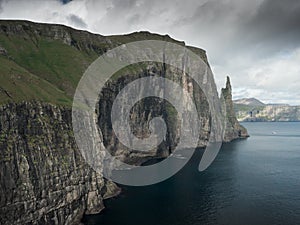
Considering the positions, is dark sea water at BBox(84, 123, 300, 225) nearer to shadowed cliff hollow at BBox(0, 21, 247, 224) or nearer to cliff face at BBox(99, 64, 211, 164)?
shadowed cliff hollow at BBox(0, 21, 247, 224)

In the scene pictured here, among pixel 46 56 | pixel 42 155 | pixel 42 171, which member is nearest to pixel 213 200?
pixel 42 171

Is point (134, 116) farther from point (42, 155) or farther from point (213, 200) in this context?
point (42, 155)

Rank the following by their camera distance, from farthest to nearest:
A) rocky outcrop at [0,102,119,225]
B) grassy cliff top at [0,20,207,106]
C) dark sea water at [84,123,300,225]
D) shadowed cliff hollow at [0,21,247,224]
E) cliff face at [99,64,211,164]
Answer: cliff face at [99,64,211,164], grassy cliff top at [0,20,207,106], dark sea water at [84,123,300,225], shadowed cliff hollow at [0,21,247,224], rocky outcrop at [0,102,119,225]

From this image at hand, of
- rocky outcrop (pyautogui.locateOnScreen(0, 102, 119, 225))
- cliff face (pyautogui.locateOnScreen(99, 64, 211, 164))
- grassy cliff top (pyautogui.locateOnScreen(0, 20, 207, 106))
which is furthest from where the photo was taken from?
cliff face (pyautogui.locateOnScreen(99, 64, 211, 164))

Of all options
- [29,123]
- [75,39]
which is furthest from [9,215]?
[75,39]

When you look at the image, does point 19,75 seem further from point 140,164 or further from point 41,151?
point 140,164

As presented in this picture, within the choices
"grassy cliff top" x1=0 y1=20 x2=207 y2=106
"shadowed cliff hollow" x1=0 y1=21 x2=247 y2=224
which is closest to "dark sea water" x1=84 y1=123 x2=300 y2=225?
"shadowed cliff hollow" x1=0 y1=21 x2=247 y2=224

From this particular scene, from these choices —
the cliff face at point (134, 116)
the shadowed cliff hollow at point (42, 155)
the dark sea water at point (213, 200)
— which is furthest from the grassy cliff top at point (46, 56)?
the dark sea water at point (213, 200)
